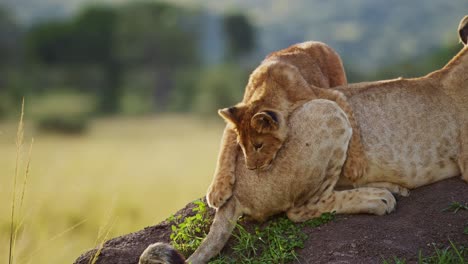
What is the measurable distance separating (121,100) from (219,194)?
35535 millimetres

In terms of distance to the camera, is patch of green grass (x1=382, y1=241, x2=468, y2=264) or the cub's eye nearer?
patch of green grass (x1=382, y1=241, x2=468, y2=264)

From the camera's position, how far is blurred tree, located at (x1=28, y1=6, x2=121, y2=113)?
4106 cm

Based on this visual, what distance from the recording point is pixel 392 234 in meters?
5.50

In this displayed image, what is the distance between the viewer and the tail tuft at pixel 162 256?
5051 millimetres

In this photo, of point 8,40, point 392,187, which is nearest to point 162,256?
point 392,187

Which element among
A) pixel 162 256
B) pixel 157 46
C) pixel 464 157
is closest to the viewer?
pixel 162 256

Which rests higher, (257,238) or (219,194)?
(219,194)

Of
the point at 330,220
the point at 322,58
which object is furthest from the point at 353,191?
the point at 322,58

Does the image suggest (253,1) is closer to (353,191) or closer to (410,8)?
(410,8)

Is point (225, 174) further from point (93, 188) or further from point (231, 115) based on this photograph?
point (93, 188)

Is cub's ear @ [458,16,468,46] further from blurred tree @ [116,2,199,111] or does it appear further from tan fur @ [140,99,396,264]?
blurred tree @ [116,2,199,111]

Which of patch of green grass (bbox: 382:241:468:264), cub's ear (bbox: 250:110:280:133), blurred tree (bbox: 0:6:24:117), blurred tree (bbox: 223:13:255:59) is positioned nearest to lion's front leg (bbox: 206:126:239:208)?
cub's ear (bbox: 250:110:280:133)

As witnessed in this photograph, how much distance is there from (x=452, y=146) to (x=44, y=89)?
3787cm

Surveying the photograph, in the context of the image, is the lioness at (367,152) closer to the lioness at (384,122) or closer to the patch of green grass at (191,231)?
the lioness at (384,122)
